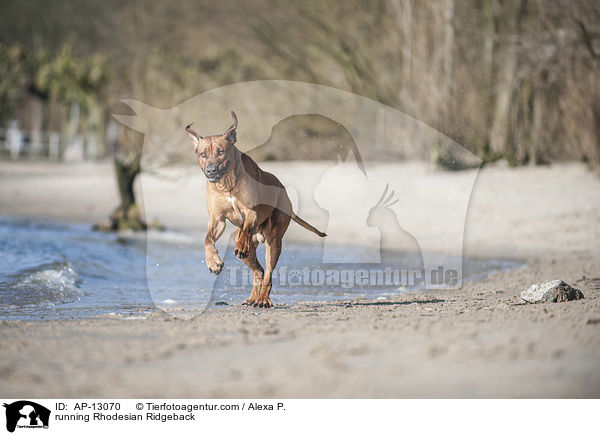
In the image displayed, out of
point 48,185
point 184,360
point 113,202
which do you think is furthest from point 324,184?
point 184,360

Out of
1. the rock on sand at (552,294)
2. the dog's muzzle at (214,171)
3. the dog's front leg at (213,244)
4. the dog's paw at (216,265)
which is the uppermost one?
the dog's muzzle at (214,171)

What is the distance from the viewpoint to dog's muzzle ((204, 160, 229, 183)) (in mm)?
5098

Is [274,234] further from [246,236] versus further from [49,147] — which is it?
[49,147]

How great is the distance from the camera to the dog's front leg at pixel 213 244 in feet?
16.9

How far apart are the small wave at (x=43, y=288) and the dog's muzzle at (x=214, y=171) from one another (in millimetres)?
2586

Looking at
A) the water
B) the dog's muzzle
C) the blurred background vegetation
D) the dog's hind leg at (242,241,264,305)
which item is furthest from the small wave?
the blurred background vegetation

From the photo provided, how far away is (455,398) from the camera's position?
3379mm

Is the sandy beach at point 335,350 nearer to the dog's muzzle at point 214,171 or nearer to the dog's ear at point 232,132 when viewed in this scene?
the dog's muzzle at point 214,171

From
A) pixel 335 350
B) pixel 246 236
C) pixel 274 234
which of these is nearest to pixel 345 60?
pixel 274 234

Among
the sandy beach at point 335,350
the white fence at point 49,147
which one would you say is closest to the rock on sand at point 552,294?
the sandy beach at point 335,350

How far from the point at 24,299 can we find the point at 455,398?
495 cm

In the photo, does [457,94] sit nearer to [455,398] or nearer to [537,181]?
[537,181]

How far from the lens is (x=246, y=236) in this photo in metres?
5.29
